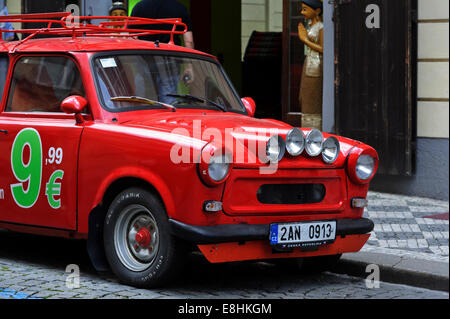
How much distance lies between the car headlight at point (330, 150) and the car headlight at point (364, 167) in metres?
0.21

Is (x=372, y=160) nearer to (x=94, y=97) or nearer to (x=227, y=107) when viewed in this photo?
(x=227, y=107)

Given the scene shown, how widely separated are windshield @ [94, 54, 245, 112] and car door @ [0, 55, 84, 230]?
24 centimetres

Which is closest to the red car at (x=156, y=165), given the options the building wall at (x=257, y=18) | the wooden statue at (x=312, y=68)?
the wooden statue at (x=312, y=68)

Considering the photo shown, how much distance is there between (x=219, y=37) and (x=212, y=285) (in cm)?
1113

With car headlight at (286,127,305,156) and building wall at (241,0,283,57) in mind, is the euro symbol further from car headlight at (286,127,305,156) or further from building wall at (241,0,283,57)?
building wall at (241,0,283,57)

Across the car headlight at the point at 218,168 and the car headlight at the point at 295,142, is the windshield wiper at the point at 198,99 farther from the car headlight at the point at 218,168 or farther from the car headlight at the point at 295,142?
the car headlight at the point at 218,168

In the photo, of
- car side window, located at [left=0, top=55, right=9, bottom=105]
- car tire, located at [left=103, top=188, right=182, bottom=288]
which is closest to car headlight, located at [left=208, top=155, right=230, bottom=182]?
car tire, located at [left=103, top=188, right=182, bottom=288]

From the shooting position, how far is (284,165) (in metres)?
6.56

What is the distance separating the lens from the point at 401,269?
7.08 meters

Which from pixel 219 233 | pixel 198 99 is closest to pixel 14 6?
pixel 198 99

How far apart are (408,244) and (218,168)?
2528mm

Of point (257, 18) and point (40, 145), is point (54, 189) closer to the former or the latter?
point (40, 145)

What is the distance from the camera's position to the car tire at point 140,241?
636 cm
